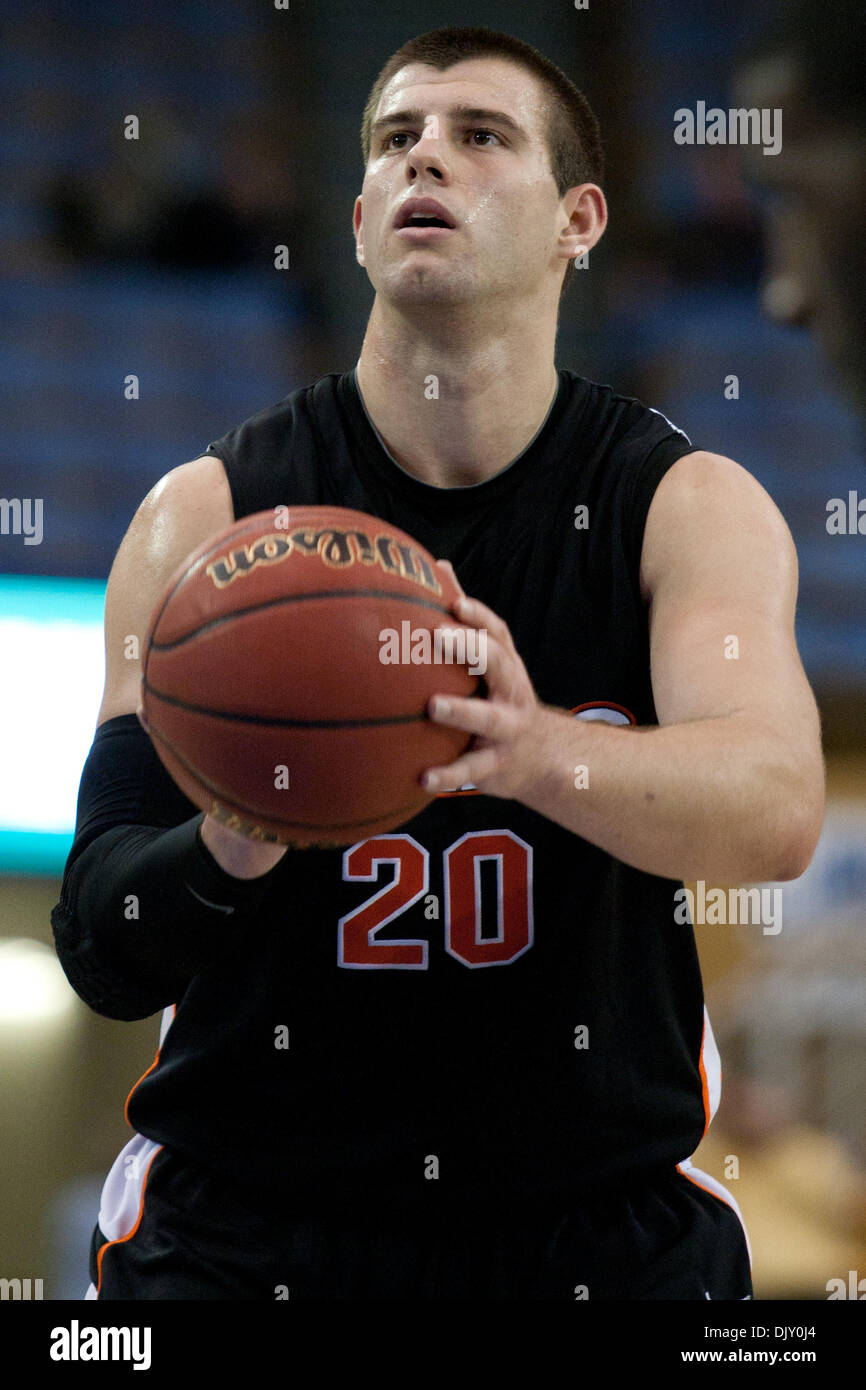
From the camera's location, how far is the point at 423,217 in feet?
6.63

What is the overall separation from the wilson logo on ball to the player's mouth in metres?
0.69

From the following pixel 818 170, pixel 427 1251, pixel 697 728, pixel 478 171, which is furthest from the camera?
pixel 818 170

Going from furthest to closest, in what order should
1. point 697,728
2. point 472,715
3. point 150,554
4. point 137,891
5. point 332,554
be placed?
1. point 150,554
2. point 137,891
3. point 697,728
4. point 332,554
5. point 472,715

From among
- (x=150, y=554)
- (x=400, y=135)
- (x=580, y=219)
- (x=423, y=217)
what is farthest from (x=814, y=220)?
(x=150, y=554)

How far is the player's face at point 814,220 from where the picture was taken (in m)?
4.29

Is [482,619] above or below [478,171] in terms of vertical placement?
below

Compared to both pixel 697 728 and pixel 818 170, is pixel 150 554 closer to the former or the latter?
pixel 697 728

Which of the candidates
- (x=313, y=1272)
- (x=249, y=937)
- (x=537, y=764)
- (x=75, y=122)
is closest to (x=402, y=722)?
(x=537, y=764)

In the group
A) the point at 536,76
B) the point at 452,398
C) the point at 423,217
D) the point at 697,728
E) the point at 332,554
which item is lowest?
the point at 697,728

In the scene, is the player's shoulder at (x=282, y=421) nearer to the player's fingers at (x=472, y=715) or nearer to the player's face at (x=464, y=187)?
the player's face at (x=464, y=187)

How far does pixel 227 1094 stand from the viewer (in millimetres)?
1948

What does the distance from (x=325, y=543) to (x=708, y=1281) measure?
3.68 feet

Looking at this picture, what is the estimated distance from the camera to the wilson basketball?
54.1 inches

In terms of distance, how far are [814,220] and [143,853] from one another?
12.3 feet
